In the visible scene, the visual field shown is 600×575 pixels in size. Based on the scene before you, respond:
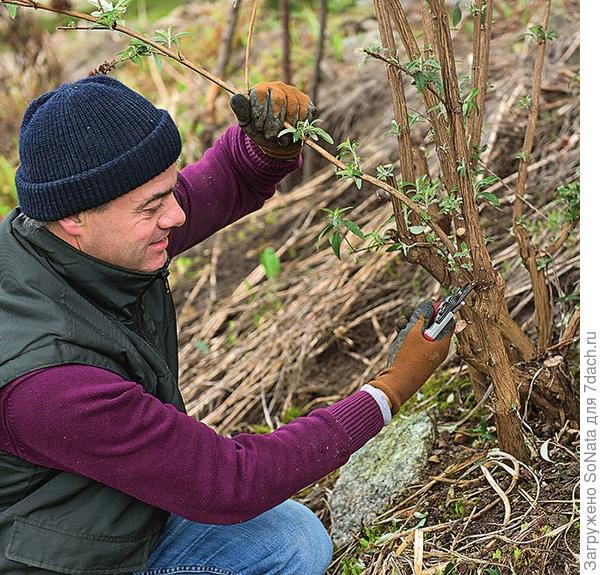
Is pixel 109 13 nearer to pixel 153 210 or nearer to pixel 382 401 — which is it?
pixel 153 210

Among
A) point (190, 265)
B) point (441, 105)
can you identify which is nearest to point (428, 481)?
point (441, 105)

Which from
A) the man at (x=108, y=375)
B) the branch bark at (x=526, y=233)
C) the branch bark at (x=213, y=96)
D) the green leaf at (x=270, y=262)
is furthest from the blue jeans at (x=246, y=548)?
the branch bark at (x=213, y=96)

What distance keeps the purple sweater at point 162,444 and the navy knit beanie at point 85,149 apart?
34cm

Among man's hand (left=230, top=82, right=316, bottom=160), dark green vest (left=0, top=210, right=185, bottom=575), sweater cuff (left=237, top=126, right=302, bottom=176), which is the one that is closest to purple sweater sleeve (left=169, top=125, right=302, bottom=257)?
sweater cuff (left=237, top=126, right=302, bottom=176)

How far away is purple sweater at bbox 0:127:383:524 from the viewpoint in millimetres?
1647

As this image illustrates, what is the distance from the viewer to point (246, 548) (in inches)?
83.7

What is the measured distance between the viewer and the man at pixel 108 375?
1.67 m

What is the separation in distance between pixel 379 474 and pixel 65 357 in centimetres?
Answer: 111

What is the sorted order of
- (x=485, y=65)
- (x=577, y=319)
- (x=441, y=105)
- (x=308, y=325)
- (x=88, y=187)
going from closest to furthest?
(x=88, y=187), (x=441, y=105), (x=485, y=65), (x=577, y=319), (x=308, y=325)

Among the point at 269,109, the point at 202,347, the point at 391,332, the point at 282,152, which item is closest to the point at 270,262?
the point at 202,347

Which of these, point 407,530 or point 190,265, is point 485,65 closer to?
point 407,530
